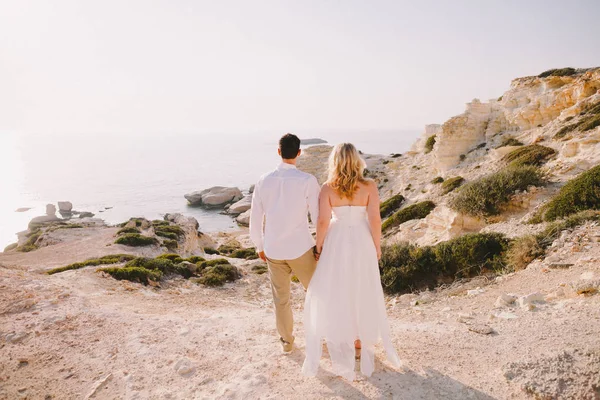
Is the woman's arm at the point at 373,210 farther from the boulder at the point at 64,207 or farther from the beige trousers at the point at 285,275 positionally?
the boulder at the point at 64,207

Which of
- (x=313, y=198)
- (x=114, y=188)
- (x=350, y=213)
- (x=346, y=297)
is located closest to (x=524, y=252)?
(x=346, y=297)

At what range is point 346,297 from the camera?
407cm

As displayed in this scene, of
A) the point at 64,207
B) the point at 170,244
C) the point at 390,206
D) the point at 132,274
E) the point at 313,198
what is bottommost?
the point at 64,207

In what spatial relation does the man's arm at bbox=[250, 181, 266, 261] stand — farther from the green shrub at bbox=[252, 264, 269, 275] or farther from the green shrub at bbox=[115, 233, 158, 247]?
the green shrub at bbox=[115, 233, 158, 247]

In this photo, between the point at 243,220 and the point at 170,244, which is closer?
the point at 170,244

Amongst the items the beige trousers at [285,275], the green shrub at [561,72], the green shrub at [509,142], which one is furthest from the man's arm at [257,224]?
the green shrub at [561,72]

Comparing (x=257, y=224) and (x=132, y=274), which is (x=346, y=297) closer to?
(x=257, y=224)

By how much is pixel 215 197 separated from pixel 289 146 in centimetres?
6078

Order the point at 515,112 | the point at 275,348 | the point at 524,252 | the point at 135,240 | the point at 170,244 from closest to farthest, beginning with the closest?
the point at 275,348, the point at 524,252, the point at 135,240, the point at 170,244, the point at 515,112

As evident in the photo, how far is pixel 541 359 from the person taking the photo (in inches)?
146

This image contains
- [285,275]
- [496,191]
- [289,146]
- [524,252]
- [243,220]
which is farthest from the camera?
[243,220]

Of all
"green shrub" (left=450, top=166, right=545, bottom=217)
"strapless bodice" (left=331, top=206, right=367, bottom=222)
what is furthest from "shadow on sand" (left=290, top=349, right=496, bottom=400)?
"green shrub" (left=450, top=166, right=545, bottom=217)

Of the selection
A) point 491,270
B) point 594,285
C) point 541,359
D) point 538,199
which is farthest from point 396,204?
point 541,359

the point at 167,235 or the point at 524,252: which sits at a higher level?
the point at 524,252
